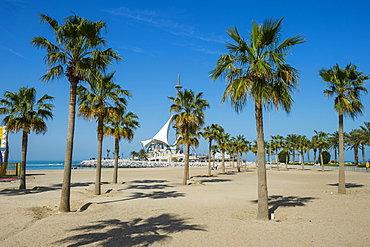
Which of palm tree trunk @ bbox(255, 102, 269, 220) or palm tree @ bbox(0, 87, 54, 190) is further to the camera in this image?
palm tree @ bbox(0, 87, 54, 190)

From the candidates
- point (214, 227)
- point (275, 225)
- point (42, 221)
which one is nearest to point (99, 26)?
point (42, 221)

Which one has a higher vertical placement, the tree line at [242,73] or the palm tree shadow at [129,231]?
the tree line at [242,73]

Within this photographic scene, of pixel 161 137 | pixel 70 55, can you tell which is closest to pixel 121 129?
pixel 70 55

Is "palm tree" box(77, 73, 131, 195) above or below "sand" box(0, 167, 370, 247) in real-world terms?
above

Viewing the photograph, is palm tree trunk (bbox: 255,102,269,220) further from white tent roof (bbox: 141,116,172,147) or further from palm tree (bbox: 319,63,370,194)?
white tent roof (bbox: 141,116,172,147)

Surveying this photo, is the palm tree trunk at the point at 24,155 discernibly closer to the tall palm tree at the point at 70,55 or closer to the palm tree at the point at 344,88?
the tall palm tree at the point at 70,55

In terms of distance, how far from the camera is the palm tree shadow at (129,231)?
24.7 ft

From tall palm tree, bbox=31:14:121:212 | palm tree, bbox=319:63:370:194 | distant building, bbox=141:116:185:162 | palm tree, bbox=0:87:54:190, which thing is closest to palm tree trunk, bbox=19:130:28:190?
palm tree, bbox=0:87:54:190

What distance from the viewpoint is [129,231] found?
870 cm

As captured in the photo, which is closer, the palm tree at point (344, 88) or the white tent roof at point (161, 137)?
the palm tree at point (344, 88)

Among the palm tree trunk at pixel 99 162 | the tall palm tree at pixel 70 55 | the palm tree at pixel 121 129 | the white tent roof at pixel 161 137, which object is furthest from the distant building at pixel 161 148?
the tall palm tree at pixel 70 55

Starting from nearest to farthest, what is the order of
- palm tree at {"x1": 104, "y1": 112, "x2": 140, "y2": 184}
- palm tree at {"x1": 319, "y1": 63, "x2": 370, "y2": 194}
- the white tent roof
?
palm tree at {"x1": 319, "y1": 63, "x2": 370, "y2": 194}, palm tree at {"x1": 104, "y1": 112, "x2": 140, "y2": 184}, the white tent roof

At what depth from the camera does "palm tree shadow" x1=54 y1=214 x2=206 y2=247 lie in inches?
296

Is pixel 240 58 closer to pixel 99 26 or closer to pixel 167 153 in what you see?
pixel 99 26
